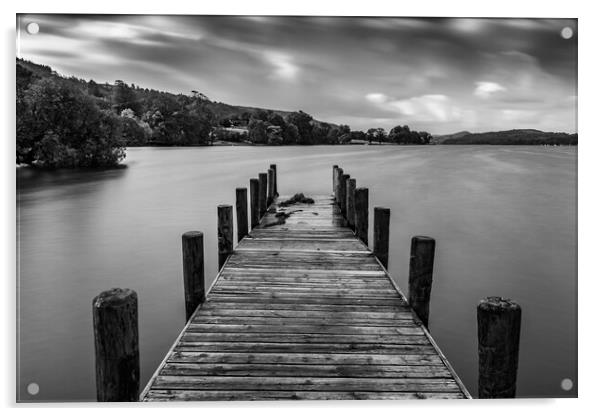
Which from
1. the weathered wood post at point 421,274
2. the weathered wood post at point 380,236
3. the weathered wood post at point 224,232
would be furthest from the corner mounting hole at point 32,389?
the weathered wood post at point 380,236

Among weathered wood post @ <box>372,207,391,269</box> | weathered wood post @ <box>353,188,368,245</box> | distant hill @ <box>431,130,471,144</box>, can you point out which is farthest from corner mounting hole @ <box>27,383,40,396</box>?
distant hill @ <box>431,130,471,144</box>

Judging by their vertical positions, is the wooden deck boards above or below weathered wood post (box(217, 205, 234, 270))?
A: below

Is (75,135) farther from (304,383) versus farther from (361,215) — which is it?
(304,383)

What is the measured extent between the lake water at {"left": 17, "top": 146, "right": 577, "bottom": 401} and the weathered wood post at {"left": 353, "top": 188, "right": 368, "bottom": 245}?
0.91 m

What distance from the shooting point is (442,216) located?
9.97 meters

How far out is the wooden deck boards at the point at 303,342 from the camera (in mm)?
2496

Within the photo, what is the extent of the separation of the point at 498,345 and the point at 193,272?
7.98ft

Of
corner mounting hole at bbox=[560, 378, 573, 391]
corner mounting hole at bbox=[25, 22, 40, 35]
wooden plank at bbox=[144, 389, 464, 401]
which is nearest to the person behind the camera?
wooden plank at bbox=[144, 389, 464, 401]

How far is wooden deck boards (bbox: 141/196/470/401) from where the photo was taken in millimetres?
2496

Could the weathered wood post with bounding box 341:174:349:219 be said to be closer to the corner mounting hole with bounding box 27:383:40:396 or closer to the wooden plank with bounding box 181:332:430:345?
the wooden plank with bounding box 181:332:430:345

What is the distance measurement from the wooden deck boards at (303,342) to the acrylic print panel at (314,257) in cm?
1

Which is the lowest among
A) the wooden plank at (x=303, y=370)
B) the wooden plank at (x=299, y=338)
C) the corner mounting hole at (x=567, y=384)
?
the corner mounting hole at (x=567, y=384)

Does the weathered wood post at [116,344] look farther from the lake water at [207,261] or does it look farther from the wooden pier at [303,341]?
the lake water at [207,261]

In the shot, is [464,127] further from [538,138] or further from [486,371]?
[486,371]
